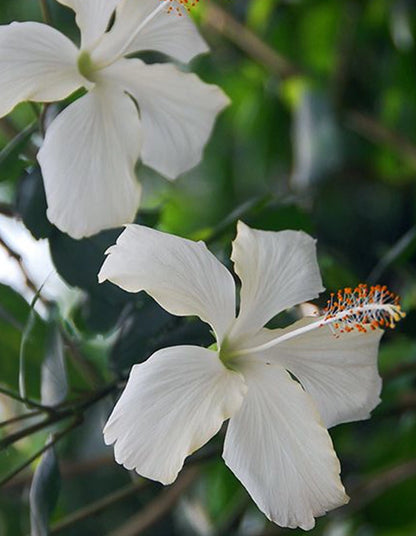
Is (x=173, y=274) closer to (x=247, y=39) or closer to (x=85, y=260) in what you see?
(x=85, y=260)

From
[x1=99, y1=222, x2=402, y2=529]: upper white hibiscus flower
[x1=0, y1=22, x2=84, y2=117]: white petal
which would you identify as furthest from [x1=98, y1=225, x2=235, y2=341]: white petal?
[x1=0, y1=22, x2=84, y2=117]: white petal

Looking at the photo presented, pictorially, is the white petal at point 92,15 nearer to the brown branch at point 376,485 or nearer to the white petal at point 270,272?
the white petal at point 270,272

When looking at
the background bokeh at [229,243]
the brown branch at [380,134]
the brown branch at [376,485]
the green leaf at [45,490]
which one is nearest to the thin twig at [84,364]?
the background bokeh at [229,243]

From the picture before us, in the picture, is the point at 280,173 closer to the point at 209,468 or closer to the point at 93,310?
the point at 209,468

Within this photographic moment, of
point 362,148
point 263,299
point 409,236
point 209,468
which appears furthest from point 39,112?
point 362,148

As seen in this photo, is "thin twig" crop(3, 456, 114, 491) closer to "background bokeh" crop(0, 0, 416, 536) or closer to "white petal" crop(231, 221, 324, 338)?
"background bokeh" crop(0, 0, 416, 536)
